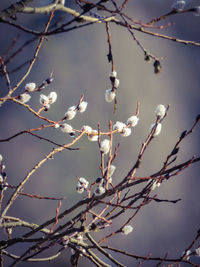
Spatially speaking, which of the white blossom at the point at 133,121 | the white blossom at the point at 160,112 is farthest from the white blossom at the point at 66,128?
the white blossom at the point at 160,112

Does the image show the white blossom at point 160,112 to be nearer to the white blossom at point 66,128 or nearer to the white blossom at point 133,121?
the white blossom at point 133,121

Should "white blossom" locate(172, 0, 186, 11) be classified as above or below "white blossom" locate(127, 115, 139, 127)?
below

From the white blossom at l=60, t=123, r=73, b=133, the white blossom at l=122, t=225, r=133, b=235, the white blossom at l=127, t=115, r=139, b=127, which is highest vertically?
the white blossom at l=60, t=123, r=73, b=133

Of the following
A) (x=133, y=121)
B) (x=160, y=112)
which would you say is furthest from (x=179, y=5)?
(x=133, y=121)

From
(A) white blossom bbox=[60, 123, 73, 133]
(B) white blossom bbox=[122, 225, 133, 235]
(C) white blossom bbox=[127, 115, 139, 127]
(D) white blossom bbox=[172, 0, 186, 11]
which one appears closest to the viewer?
(D) white blossom bbox=[172, 0, 186, 11]

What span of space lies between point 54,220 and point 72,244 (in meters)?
0.36

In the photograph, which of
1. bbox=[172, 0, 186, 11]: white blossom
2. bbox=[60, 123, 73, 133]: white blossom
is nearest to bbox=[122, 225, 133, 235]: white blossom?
bbox=[60, 123, 73, 133]: white blossom

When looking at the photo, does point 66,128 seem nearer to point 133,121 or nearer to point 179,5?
point 133,121

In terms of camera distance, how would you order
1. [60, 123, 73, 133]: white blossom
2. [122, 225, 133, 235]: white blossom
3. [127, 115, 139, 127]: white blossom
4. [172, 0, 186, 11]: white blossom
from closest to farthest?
1. [172, 0, 186, 11]: white blossom
2. [122, 225, 133, 235]: white blossom
3. [60, 123, 73, 133]: white blossom
4. [127, 115, 139, 127]: white blossom

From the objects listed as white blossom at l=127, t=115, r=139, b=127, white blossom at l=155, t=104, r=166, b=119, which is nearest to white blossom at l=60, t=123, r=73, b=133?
white blossom at l=127, t=115, r=139, b=127

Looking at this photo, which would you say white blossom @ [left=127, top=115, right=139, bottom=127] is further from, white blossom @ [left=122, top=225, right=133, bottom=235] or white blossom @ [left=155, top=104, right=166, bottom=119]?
white blossom @ [left=122, top=225, right=133, bottom=235]

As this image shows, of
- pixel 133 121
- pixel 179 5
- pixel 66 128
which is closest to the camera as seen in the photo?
pixel 179 5

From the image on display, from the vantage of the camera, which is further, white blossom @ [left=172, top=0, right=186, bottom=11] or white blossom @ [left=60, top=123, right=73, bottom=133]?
white blossom @ [left=60, top=123, right=73, bottom=133]

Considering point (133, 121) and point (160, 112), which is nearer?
point (160, 112)
